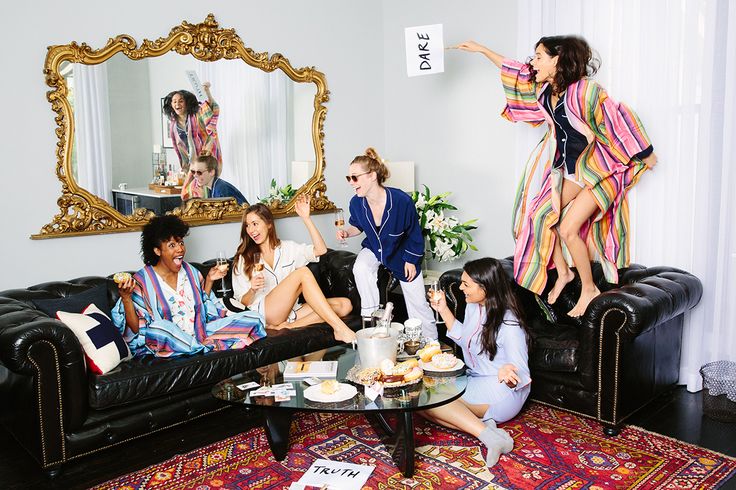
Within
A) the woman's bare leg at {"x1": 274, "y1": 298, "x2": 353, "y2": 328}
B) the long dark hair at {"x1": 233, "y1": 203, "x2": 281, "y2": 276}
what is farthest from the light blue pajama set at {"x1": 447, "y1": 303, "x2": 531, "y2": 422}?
the long dark hair at {"x1": 233, "y1": 203, "x2": 281, "y2": 276}

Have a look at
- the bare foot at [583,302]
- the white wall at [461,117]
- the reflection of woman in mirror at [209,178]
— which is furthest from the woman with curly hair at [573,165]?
the reflection of woman in mirror at [209,178]

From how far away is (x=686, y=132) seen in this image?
3811 mm

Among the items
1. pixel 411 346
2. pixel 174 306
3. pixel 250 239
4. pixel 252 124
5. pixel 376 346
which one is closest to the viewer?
pixel 376 346

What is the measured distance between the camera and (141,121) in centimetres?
416

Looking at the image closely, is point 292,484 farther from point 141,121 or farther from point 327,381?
point 141,121

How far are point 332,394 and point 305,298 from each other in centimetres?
127

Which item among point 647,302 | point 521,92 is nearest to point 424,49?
point 521,92

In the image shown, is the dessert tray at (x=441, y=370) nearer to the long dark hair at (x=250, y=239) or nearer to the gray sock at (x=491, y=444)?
the gray sock at (x=491, y=444)

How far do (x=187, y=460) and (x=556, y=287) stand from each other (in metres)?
2.25

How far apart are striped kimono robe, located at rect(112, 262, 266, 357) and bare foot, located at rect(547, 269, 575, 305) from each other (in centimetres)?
168

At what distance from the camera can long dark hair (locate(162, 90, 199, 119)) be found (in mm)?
4242

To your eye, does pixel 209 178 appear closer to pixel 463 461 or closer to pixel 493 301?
pixel 493 301

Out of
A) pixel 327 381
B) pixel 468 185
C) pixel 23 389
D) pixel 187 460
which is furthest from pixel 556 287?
pixel 23 389

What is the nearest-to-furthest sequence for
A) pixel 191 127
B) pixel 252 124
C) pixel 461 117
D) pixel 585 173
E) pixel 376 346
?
1. pixel 376 346
2. pixel 585 173
3. pixel 191 127
4. pixel 252 124
5. pixel 461 117
